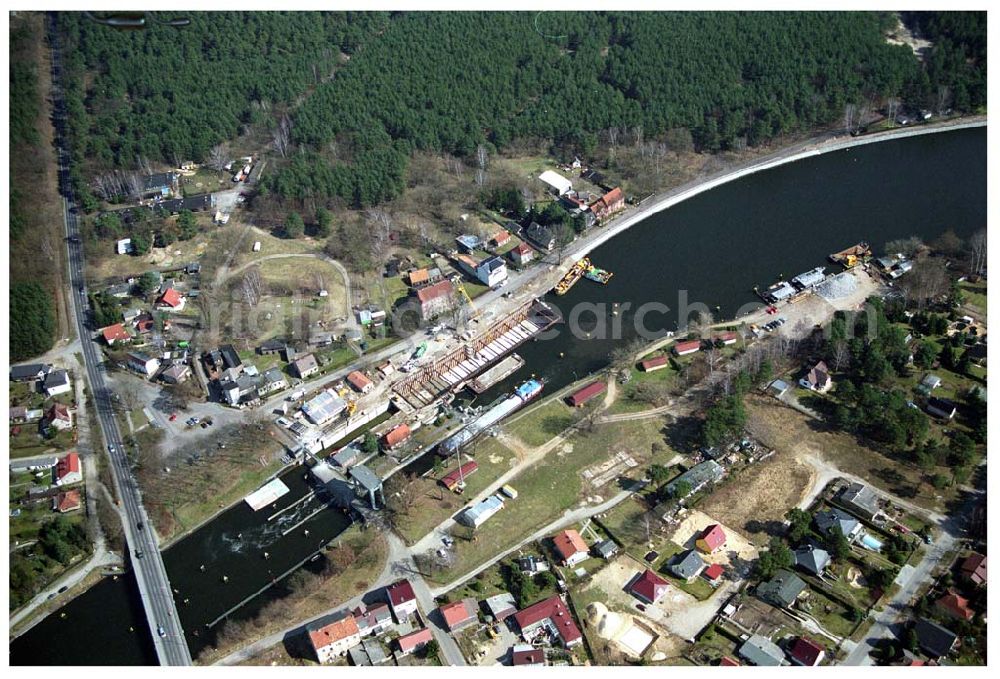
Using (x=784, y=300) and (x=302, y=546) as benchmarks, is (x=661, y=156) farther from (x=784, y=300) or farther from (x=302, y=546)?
(x=302, y=546)

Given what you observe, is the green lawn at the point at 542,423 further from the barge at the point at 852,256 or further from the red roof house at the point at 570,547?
the barge at the point at 852,256

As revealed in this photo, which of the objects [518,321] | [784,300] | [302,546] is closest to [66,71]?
[518,321]

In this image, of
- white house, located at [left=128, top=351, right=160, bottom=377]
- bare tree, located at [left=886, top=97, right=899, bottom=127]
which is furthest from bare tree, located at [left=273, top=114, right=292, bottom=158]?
bare tree, located at [left=886, top=97, right=899, bottom=127]

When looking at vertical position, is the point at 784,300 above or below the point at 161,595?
above

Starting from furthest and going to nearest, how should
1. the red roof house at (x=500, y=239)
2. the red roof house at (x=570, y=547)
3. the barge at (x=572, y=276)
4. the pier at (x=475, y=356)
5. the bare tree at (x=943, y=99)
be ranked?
the bare tree at (x=943, y=99), the red roof house at (x=500, y=239), the barge at (x=572, y=276), the pier at (x=475, y=356), the red roof house at (x=570, y=547)

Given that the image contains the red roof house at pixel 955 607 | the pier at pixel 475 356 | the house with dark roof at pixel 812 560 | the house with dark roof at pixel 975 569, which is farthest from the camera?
the pier at pixel 475 356

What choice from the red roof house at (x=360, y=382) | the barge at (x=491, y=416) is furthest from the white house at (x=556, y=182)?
the red roof house at (x=360, y=382)
